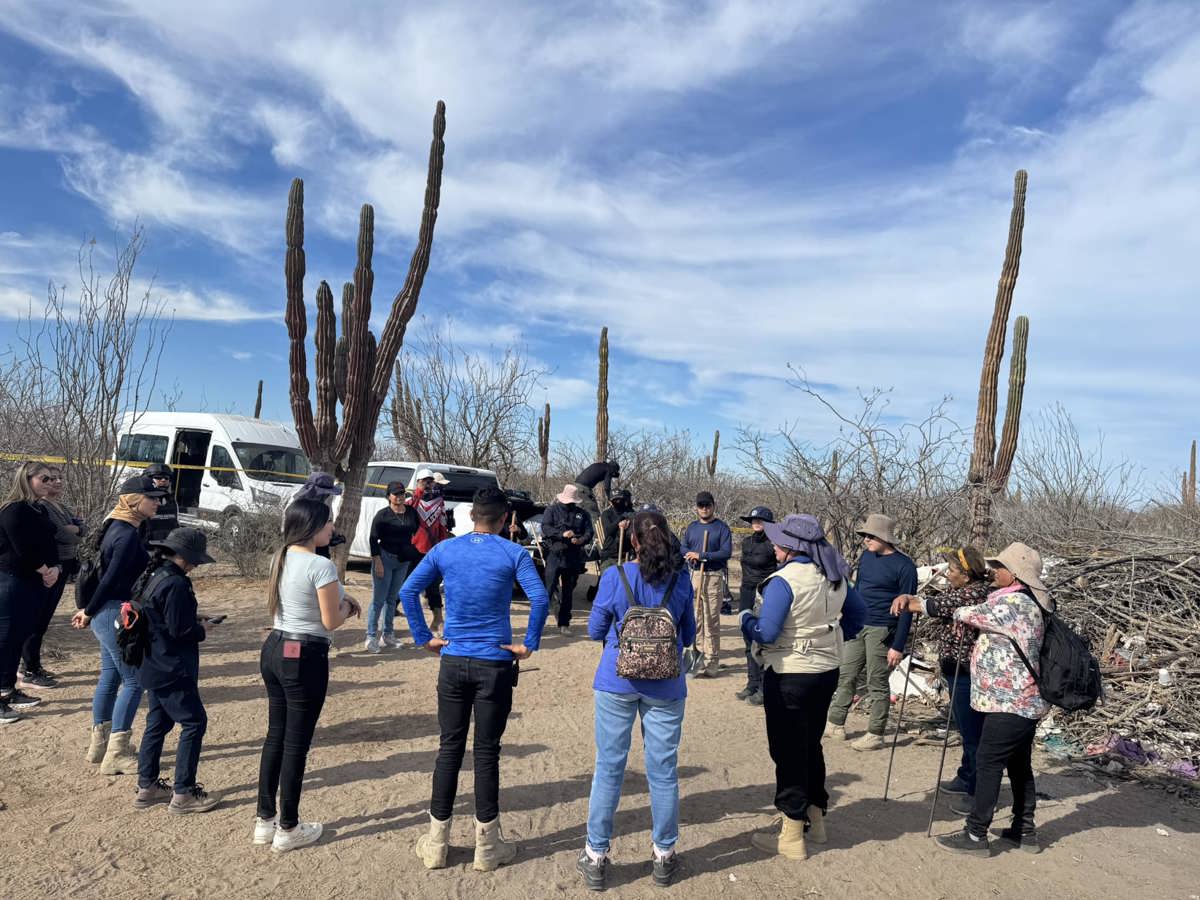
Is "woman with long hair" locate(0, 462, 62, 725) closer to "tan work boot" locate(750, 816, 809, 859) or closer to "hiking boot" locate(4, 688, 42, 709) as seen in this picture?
"hiking boot" locate(4, 688, 42, 709)

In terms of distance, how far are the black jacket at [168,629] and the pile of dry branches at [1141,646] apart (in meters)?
6.30

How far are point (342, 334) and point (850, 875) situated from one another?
7929mm

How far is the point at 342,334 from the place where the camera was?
31.3 feet

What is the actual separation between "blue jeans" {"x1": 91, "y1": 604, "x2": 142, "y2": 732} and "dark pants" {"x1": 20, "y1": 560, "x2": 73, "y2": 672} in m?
1.14

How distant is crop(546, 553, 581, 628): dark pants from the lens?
9250mm

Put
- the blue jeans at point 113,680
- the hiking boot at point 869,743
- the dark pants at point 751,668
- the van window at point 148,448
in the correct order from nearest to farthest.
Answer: the blue jeans at point 113,680
the hiking boot at point 869,743
the dark pants at point 751,668
the van window at point 148,448

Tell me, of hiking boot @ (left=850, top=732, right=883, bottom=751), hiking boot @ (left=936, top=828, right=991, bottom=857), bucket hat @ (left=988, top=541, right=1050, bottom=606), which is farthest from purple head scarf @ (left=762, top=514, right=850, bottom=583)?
hiking boot @ (left=850, top=732, right=883, bottom=751)

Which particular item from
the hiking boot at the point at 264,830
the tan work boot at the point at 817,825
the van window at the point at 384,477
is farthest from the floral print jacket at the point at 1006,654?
the van window at the point at 384,477

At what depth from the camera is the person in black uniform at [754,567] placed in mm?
7043

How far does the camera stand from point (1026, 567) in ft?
13.5

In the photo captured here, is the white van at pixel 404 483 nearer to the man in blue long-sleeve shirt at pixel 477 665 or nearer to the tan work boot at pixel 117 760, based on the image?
the tan work boot at pixel 117 760

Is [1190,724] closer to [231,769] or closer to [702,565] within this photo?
[702,565]

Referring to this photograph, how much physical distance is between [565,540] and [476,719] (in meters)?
5.39

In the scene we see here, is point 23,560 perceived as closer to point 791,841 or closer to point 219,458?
point 791,841
